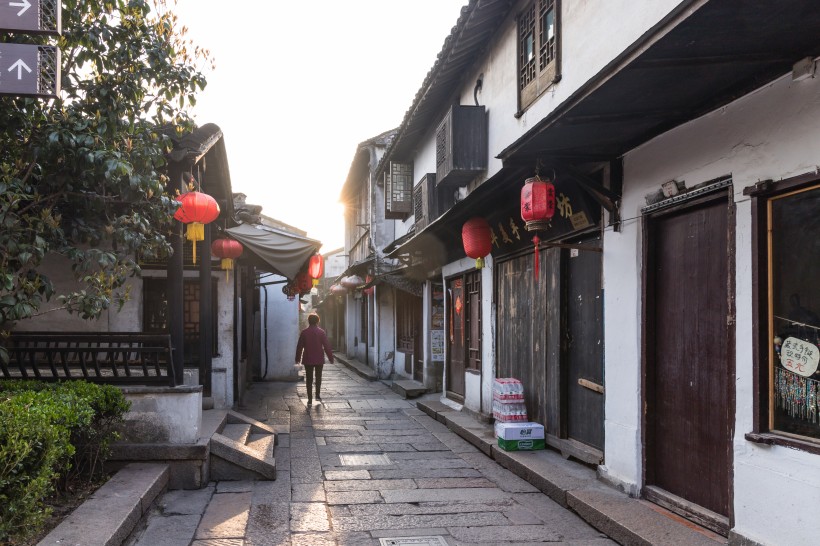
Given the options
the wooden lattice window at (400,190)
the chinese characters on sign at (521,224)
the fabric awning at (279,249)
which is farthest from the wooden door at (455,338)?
the wooden lattice window at (400,190)

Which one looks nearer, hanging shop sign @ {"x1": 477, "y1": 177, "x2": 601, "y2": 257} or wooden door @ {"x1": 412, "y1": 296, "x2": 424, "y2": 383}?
hanging shop sign @ {"x1": 477, "y1": 177, "x2": 601, "y2": 257}

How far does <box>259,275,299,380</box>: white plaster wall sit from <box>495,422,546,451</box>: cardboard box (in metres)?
12.6

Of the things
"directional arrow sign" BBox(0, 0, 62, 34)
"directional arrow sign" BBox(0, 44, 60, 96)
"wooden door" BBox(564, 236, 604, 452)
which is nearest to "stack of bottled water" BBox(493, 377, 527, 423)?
"wooden door" BBox(564, 236, 604, 452)

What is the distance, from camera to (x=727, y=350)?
5.66m

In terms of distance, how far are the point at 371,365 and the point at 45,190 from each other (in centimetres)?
1905

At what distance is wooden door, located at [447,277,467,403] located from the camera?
14.3 m

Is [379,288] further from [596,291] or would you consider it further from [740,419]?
[740,419]

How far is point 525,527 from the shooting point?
661 cm

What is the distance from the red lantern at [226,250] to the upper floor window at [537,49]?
5.71 m

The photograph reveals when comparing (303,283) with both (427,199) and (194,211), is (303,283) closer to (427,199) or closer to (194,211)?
(427,199)

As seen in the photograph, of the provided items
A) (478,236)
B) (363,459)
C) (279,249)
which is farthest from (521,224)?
(279,249)

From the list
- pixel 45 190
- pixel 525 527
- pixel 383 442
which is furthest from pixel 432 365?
pixel 45 190

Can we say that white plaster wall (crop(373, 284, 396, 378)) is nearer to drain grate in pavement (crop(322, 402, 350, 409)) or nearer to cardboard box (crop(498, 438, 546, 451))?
drain grate in pavement (crop(322, 402, 350, 409))

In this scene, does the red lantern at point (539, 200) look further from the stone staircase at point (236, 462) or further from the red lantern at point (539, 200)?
the stone staircase at point (236, 462)
